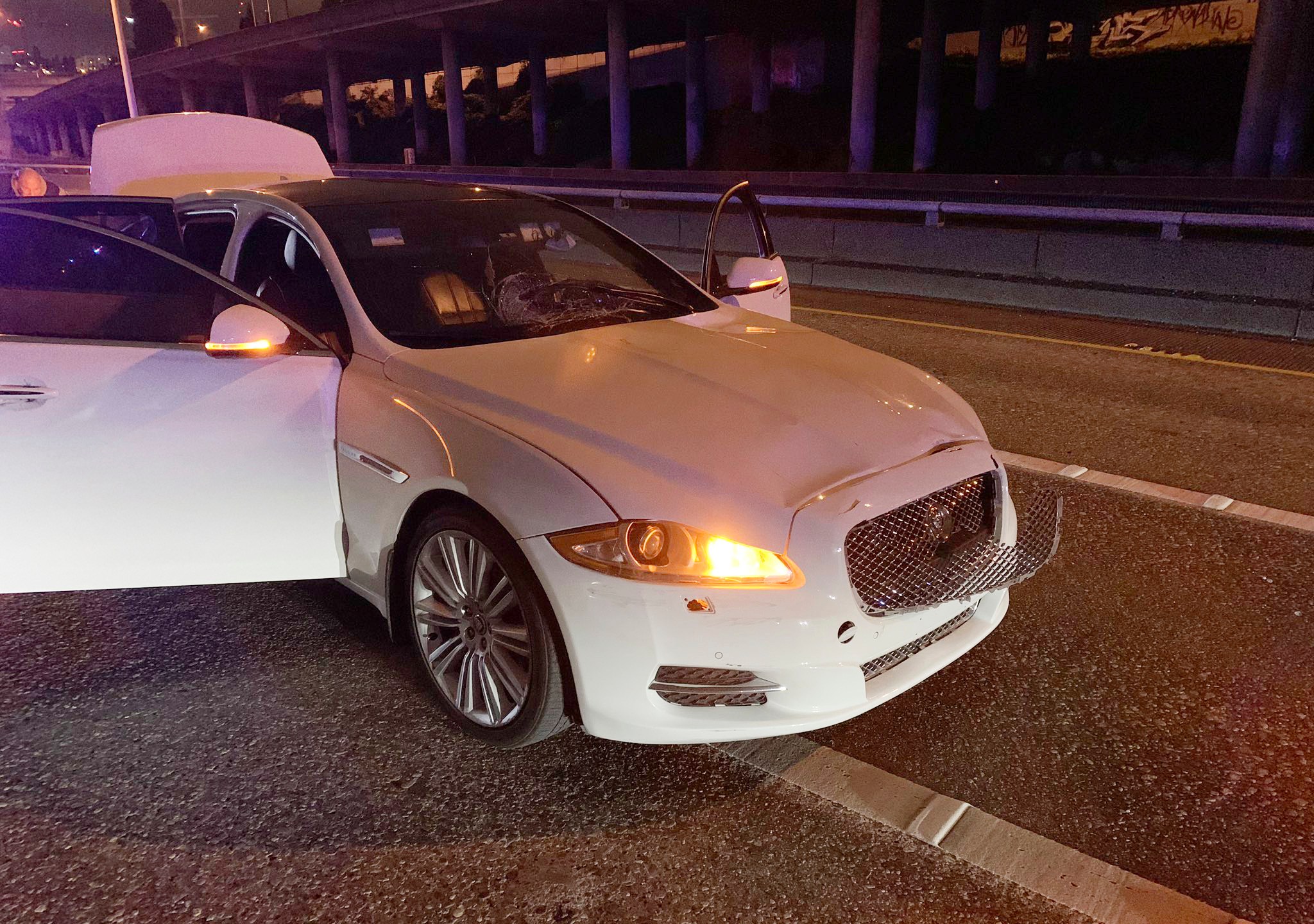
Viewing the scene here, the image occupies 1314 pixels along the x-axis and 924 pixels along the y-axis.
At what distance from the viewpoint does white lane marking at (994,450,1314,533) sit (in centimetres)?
481

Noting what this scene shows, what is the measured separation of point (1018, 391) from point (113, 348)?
19.6ft

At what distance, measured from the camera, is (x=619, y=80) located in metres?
39.2

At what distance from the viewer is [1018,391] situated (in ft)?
24.0

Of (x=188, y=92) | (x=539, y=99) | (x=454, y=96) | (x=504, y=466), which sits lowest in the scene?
(x=504, y=466)

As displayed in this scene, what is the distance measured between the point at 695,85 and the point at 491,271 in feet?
136

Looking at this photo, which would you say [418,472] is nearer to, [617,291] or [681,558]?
[681,558]

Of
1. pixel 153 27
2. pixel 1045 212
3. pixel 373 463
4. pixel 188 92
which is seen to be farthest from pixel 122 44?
pixel 153 27

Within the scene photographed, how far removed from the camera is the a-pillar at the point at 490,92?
60.5 meters

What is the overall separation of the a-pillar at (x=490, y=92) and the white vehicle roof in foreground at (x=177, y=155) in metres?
56.4

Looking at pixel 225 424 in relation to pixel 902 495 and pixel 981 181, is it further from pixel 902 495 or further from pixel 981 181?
pixel 981 181

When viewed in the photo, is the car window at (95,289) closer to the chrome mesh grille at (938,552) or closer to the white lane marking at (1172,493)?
the chrome mesh grille at (938,552)

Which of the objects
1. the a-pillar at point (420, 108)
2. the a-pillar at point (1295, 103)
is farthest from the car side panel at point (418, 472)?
the a-pillar at point (420, 108)

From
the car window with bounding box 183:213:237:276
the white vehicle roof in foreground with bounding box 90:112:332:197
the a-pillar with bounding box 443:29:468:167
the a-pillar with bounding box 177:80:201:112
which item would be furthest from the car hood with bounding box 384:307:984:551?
the a-pillar with bounding box 177:80:201:112

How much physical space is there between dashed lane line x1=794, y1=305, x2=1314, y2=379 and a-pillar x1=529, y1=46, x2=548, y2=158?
41.4m
